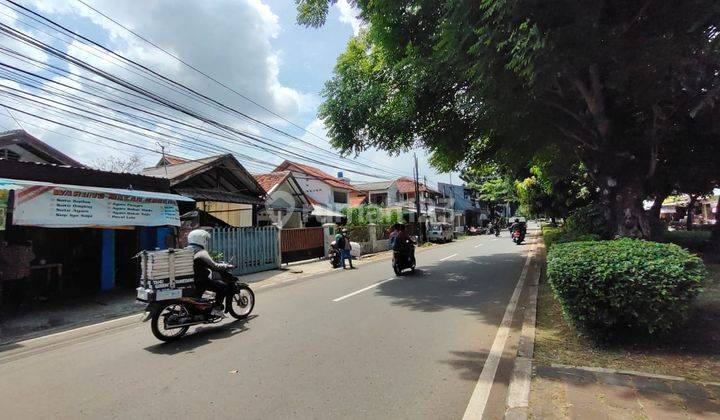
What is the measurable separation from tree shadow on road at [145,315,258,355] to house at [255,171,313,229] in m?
17.0

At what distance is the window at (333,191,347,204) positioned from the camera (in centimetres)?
3641

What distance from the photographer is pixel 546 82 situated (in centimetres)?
668

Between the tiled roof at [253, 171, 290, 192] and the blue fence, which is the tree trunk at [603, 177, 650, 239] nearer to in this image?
the blue fence

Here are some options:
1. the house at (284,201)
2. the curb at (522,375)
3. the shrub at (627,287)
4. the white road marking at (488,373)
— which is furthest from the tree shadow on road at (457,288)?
the house at (284,201)

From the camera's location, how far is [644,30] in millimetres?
6977

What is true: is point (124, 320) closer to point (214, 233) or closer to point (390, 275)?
point (214, 233)

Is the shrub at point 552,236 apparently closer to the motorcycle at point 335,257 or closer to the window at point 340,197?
the motorcycle at point 335,257

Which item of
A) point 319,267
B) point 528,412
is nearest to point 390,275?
point 319,267

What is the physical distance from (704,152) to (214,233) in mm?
14140

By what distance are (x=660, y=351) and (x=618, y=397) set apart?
1.58 metres

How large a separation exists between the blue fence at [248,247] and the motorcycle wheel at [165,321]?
7267 millimetres

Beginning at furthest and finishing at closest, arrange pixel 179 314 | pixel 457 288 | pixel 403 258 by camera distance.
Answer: pixel 403 258, pixel 457 288, pixel 179 314

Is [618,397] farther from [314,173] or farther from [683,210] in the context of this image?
[683,210]

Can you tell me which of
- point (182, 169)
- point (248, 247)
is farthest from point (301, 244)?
point (182, 169)
